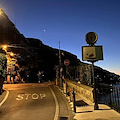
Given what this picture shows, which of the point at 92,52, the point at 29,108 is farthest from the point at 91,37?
the point at 29,108

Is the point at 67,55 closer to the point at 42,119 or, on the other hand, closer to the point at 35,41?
the point at 35,41

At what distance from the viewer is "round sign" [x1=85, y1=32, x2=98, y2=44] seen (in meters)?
7.45

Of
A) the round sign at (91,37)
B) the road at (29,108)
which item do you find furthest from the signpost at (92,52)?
the road at (29,108)

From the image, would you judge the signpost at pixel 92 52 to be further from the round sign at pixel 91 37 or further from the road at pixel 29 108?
the road at pixel 29 108

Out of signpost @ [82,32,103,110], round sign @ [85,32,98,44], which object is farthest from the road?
round sign @ [85,32,98,44]

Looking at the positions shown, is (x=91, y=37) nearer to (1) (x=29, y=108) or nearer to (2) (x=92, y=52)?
(2) (x=92, y=52)

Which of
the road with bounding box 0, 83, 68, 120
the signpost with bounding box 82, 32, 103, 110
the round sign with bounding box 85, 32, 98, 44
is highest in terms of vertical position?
the round sign with bounding box 85, 32, 98, 44

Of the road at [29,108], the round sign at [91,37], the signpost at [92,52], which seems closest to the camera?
the road at [29,108]

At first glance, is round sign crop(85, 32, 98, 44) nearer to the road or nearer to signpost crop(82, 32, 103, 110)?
signpost crop(82, 32, 103, 110)

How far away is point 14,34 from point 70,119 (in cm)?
3158

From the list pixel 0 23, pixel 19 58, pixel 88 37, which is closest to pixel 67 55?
pixel 19 58

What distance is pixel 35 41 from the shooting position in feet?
262

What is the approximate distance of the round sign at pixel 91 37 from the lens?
7.45 meters

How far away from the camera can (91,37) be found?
7520mm
